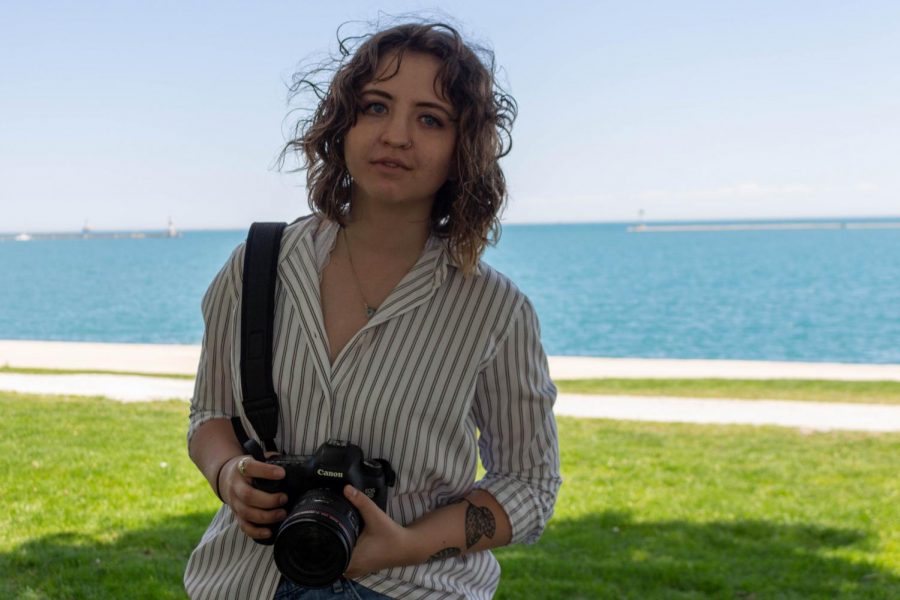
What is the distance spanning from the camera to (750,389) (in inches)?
502

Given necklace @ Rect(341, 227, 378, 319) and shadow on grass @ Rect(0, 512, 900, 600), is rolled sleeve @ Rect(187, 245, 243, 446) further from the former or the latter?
shadow on grass @ Rect(0, 512, 900, 600)

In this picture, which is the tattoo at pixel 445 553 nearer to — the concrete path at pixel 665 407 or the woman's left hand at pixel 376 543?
the woman's left hand at pixel 376 543

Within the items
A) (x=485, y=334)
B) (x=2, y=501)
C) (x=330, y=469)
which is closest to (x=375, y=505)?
(x=330, y=469)

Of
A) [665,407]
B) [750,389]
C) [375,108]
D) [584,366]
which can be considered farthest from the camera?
[584,366]

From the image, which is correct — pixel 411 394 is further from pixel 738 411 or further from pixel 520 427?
pixel 738 411

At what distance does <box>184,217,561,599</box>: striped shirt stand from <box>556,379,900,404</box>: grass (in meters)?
10.7

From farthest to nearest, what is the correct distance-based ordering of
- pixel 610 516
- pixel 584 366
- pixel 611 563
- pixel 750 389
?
1. pixel 584 366
2. pixel 750 389
3. pixel 610 516
4. pixel 611 563

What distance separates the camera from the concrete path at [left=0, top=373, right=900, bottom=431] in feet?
32.6

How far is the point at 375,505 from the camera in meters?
1.49

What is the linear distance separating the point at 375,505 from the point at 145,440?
679cm

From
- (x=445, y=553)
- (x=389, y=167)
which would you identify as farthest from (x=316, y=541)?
(x=389, y=167)

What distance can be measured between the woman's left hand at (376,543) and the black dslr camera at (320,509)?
19 millimetres

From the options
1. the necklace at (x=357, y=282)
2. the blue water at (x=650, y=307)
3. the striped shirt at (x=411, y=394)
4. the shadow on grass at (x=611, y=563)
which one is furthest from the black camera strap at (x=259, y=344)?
the blue water at (x=650, y=307)

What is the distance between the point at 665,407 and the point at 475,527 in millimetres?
9669
